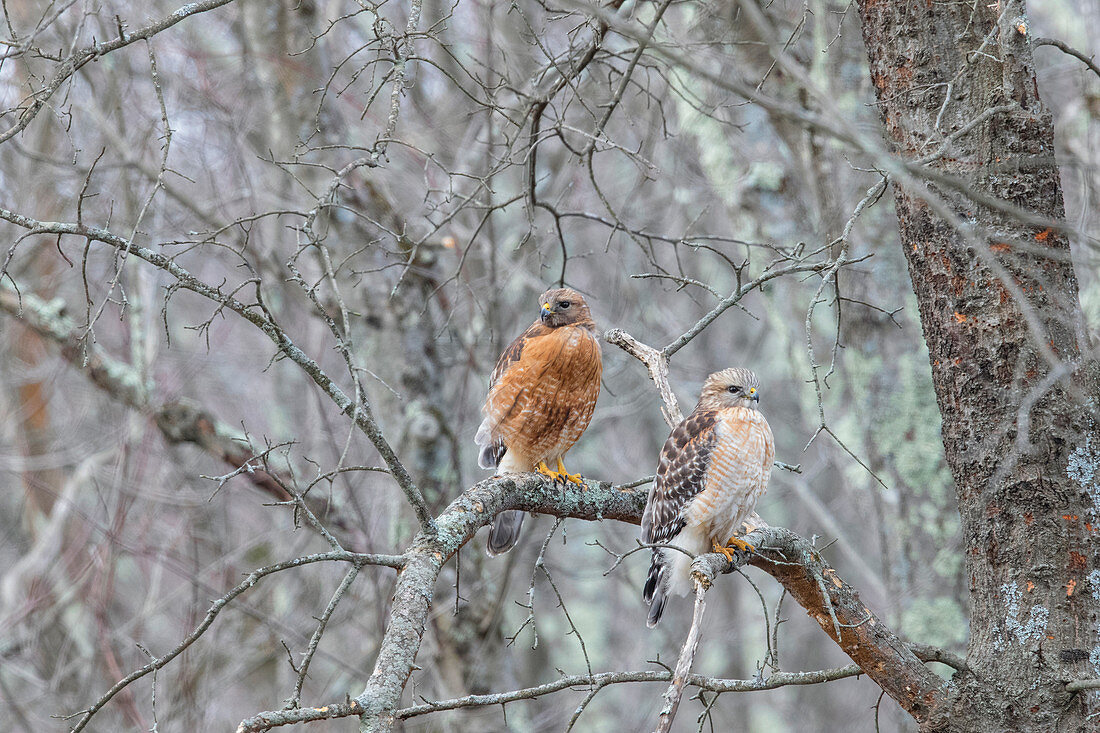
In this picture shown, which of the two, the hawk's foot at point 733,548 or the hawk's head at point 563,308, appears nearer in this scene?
the hawk's foot at point 733,548

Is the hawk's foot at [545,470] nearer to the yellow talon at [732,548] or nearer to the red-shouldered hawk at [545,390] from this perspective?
the red-shouldered hawk at [545,390]

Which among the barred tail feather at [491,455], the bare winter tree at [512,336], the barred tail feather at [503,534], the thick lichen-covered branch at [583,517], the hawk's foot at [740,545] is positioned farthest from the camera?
the barred tail feather at [491,455]

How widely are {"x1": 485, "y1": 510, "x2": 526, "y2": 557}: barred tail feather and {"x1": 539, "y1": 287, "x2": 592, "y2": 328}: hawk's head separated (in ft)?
3.42

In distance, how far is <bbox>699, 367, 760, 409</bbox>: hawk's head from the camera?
15.1ft

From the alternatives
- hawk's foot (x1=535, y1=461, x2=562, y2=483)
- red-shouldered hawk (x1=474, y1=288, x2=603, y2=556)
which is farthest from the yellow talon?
hawk's foot (x1=535, y1=461, x2=562, y2=483)

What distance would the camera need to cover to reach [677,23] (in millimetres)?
7398

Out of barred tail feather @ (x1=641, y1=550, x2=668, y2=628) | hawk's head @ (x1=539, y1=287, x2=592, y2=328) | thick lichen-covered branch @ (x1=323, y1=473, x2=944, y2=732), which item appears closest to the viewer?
thick lichen-covered branch @ (x1=323, y1=473, x2=944, y2=732)

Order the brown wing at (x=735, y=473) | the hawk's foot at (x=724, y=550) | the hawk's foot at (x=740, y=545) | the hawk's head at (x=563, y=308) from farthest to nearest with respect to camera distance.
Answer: the hawk's head at (x=563, y=308)
the brown wing at (x=735, y=473)
the hawk's foot at (x=724, y=550)
the hawk's foot at (x=740, y=545)

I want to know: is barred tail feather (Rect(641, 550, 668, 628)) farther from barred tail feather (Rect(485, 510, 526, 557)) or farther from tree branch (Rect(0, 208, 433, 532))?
tree branch (Rect(0, 208, 433, 532))

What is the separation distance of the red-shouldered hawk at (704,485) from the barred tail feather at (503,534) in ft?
2.73

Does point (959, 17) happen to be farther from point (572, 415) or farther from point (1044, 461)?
point (572, 415)

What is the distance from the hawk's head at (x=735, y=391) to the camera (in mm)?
4594

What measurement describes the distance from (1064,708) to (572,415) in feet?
8.95

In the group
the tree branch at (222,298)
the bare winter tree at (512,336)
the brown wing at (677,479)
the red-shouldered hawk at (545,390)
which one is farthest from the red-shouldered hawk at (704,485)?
the tree branch at (222,298)
